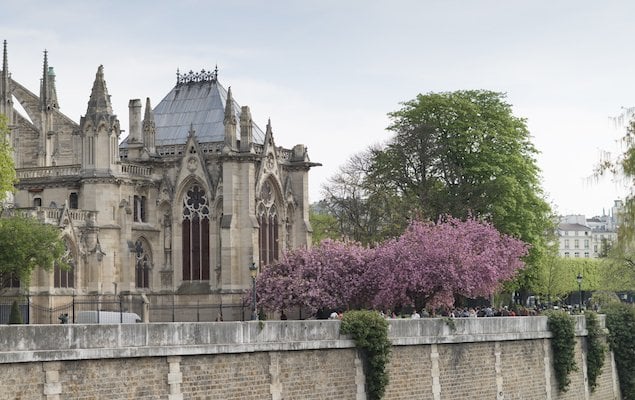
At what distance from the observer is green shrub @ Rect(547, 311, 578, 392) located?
49.2m

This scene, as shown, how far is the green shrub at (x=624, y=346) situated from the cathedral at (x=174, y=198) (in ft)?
57.5

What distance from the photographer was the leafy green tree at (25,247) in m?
51.3

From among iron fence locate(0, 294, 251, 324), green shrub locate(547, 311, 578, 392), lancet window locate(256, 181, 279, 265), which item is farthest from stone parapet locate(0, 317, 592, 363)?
lancet window locate(256, 181, 279, 265)

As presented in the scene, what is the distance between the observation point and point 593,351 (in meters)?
52.1

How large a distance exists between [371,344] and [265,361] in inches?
173

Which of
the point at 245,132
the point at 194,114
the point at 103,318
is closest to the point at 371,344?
the point at 103,318

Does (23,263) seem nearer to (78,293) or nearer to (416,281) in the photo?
(78,293)

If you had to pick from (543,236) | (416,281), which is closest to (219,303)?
(416,281)

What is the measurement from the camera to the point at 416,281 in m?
56.0

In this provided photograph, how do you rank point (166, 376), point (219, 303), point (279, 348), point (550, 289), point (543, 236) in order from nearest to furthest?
point (166, 376) < point (279, 348) < point (219, 303) < point (543, 236) < point (550, 289)

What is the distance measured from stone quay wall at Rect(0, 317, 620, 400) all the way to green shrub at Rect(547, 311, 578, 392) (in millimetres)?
731

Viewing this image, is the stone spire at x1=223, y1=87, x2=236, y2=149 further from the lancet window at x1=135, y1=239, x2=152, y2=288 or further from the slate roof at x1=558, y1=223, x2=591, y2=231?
the slate roof at x1=558, y1=223, x2=591, y2=231

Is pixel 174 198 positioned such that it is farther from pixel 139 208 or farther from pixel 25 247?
pixel 25 247

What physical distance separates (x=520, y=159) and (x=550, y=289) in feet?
80.9
